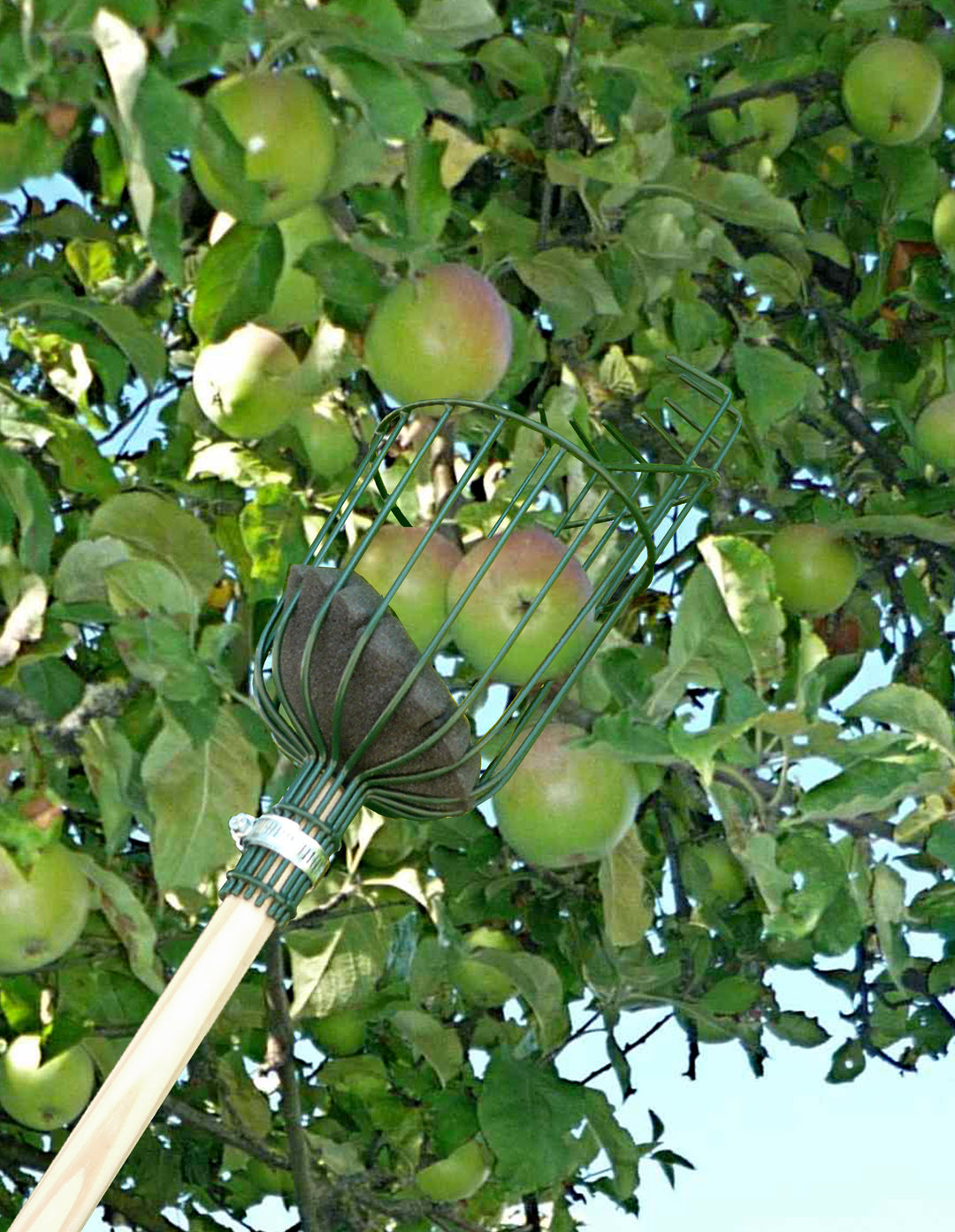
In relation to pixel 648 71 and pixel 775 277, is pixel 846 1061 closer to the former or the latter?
pixel 775 277

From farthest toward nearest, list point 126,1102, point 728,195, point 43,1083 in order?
point 43,1083 < point 728,195 < point 126,1102

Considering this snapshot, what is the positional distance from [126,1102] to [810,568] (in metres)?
1.10

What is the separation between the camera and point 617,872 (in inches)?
60.4

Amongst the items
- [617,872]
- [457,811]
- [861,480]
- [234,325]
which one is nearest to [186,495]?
[234,325]

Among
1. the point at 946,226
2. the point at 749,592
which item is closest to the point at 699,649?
the point at 749,592

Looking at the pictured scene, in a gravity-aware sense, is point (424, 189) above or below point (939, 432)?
below

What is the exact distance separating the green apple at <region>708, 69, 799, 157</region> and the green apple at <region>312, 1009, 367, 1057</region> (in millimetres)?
1154

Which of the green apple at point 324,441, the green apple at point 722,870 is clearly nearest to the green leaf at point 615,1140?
the green apple at point 722,870

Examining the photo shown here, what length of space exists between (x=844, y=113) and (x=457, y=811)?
1.32 m

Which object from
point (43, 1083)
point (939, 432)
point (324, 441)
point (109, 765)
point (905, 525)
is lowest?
point (43, 1083)

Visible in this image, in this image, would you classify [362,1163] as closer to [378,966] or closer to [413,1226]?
[413,1226]

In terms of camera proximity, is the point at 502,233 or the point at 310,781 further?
the point at 502,233

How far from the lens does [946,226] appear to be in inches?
69.9

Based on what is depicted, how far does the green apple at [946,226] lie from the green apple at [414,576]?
2.48ft
